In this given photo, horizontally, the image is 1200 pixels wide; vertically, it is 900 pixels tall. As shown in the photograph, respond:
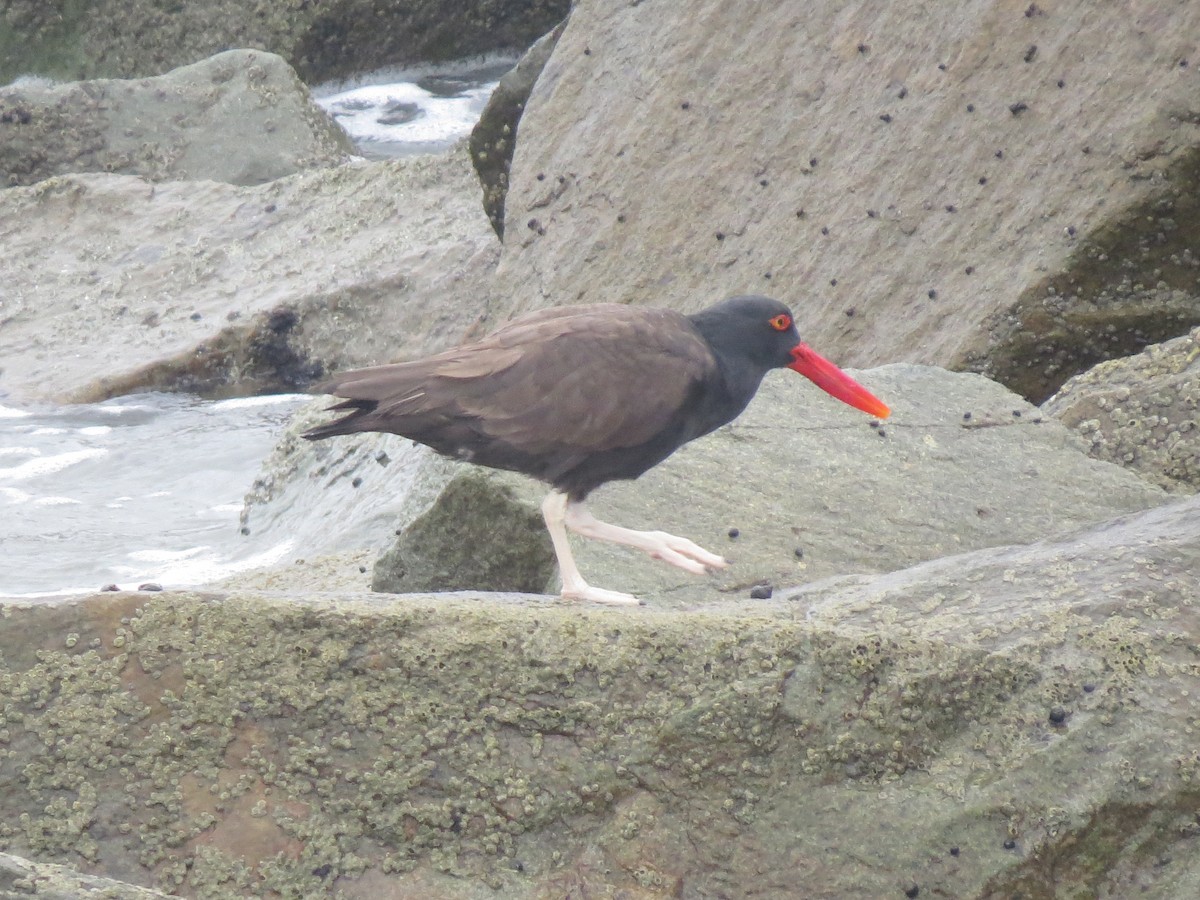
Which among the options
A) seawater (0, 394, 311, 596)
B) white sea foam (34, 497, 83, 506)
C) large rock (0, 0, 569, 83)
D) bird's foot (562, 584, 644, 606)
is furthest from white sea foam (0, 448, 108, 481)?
large rock (0, 0, 569, 83)

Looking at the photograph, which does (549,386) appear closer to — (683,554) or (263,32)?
(683,554)

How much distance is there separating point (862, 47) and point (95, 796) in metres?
5.40

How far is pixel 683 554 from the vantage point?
14.3 feet

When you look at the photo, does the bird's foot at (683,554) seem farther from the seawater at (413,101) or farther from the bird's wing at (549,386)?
the seawater at (413,101)

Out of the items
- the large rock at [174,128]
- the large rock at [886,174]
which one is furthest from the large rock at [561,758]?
the large rock at [174,128]

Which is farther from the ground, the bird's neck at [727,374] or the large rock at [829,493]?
the bird's neck at [727,374]

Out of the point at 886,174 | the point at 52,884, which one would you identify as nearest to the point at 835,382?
the point at 886,174

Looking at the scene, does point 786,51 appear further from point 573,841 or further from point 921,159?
point 573,841

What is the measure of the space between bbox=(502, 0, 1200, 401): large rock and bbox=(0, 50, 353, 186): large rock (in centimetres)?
397

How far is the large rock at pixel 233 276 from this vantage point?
30.4 feet

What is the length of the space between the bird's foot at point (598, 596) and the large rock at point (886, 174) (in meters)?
2.83

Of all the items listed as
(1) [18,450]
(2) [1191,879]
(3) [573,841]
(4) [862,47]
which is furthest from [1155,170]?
(1) [18,450]

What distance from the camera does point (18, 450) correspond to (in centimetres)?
879

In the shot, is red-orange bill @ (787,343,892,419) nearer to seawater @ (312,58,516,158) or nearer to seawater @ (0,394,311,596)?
seawater @ (0,394,311,596)
